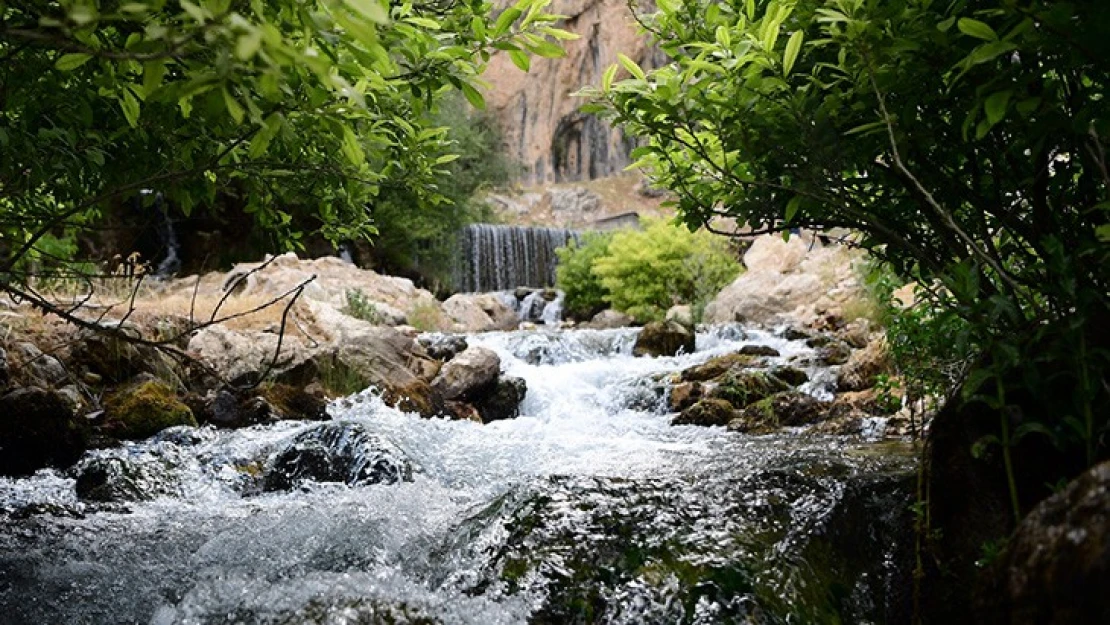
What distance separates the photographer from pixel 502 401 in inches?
326

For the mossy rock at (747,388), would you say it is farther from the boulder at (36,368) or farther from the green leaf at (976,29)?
the boulder at (36,368)

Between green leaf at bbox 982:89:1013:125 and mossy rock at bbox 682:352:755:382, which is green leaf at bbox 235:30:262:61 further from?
mossy rock at bbox 682:352:755:382

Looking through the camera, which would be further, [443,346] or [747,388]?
[443,346]

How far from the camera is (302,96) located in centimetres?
191

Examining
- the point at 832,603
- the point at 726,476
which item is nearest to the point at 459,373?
the point at 726,476

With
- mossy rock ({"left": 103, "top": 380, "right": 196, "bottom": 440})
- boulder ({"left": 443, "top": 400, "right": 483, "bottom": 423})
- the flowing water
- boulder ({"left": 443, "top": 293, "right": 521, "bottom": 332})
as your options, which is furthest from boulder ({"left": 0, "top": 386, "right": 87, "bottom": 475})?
boulder ({"left": 443, "top": 293, "right": 521, "bottom": 332})

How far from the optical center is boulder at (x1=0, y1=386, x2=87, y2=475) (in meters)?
4.84

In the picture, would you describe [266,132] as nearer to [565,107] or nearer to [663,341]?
[663,341]

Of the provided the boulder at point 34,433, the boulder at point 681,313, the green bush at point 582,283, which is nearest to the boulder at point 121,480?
the boulder at point 34,433

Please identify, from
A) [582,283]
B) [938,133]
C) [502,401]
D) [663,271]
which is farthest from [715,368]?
[582,283]

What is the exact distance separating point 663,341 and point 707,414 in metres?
4.42

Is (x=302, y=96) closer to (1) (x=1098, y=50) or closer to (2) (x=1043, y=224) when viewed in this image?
(1) (x=1098, y=50)

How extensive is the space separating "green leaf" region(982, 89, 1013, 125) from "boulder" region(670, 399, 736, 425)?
214 inches

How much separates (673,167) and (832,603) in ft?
5.74
